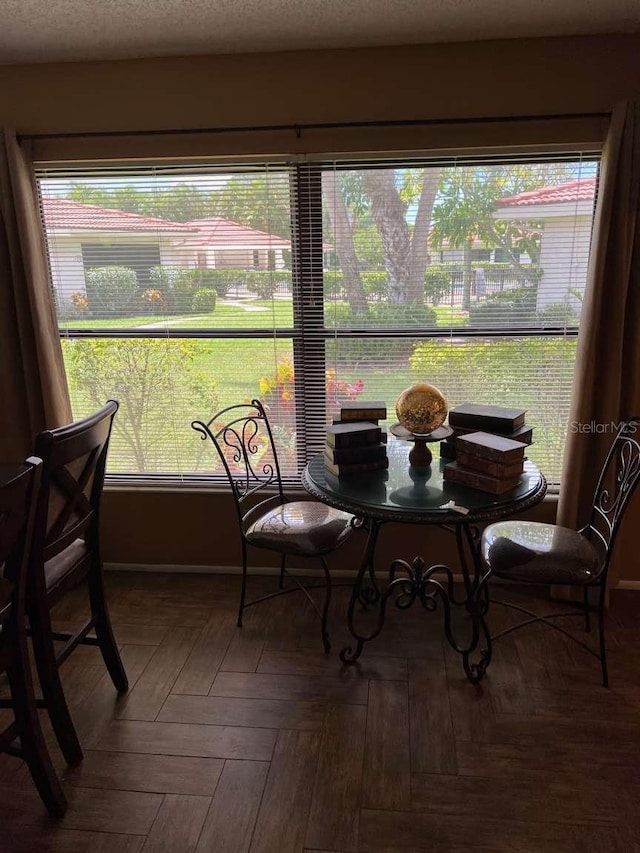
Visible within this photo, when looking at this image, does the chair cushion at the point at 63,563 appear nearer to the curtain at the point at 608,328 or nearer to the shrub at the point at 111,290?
the shrub at the point at 111,290

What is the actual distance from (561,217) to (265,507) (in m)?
1.86

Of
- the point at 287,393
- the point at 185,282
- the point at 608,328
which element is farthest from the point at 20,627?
the point at 608,328

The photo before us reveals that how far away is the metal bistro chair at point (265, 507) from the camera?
2.16m

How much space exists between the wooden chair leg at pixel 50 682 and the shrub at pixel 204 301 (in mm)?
1486

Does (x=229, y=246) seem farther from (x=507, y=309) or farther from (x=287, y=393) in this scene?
(x=507, y=309)

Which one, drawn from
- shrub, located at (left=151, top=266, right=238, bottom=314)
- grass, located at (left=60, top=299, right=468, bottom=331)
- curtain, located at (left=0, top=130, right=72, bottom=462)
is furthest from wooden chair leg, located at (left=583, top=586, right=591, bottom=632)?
curtain, located at (left=0, top=130, right=72, bottom=462)

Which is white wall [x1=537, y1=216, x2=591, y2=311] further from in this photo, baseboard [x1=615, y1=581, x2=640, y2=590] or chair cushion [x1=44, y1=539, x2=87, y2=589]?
chair cushion [x1=44, y1=539, x2=87, y2=589]

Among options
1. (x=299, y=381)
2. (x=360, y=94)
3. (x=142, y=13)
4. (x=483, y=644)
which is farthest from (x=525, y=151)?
(x=483, y=644)

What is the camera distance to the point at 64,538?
65.2 inches

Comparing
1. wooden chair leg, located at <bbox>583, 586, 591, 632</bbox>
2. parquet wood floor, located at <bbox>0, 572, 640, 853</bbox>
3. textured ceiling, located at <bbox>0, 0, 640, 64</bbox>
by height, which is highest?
textured ceiling, located at <bbox>0, 0, 640, 64</bbox>

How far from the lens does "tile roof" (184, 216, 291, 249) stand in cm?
251

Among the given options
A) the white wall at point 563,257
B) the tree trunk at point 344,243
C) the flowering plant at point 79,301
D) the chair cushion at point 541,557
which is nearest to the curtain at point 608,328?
the white wall at point 563,257

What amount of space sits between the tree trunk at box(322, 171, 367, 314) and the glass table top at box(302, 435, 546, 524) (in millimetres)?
830

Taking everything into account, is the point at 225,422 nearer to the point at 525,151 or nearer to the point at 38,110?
the point at 38,110
